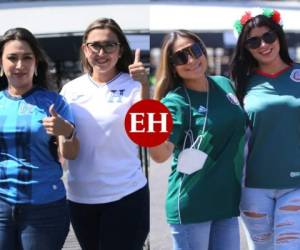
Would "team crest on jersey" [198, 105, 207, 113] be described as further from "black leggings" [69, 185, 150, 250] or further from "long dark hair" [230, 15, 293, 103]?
"black leggings" [69, 185, 150, 250]

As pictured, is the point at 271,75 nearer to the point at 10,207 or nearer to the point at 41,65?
the point at 41,65

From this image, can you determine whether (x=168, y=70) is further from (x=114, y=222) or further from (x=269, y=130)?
(x=114, y=222)

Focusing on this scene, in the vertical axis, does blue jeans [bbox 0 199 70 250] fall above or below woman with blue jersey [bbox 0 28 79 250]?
below

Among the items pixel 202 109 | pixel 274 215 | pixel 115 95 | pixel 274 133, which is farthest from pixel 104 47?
pixel 274 215

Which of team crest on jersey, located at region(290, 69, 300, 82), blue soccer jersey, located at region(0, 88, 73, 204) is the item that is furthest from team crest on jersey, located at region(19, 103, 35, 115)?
team crest on jersey, located at region(290, 69, 300, 82)

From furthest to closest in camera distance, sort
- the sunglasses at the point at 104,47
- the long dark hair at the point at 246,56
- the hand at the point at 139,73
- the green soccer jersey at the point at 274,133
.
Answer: the long dark hair at the point at 246,56 < the green soccer jersey at the point at 274,133 < the sunglasses at the point at 104,47 < the hand at the point at 139,73

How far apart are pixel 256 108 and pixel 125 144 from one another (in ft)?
1.86

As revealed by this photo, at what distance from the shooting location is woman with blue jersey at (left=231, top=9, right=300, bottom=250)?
7.55 feet

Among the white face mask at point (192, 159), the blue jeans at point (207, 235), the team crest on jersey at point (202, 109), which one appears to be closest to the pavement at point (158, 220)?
the blue jeans at point (207, 235)

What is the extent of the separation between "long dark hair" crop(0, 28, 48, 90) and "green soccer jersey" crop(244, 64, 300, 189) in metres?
0.84

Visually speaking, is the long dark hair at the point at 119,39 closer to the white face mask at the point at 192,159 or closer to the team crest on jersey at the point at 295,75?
the white face mask at the point at 192,159

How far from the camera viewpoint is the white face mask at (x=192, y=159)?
2.10 metres

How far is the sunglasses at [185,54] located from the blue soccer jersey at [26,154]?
483mm

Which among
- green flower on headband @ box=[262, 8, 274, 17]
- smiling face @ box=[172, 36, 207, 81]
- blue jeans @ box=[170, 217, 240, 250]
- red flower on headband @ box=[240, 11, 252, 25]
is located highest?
green flower on headband @ box=[262, 8, 274, 17]
